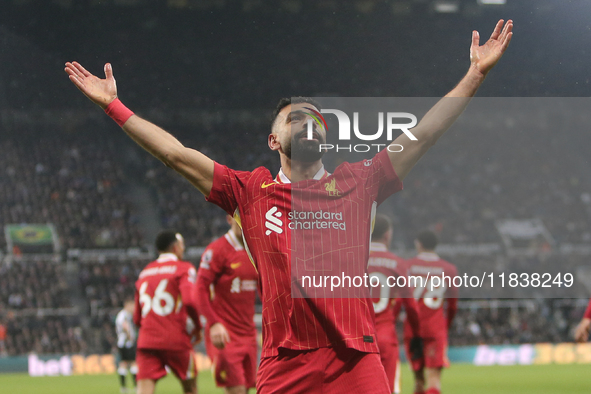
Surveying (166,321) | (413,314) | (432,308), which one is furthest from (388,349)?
(166,321)

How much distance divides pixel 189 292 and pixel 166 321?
0.43 m

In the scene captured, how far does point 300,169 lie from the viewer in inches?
125

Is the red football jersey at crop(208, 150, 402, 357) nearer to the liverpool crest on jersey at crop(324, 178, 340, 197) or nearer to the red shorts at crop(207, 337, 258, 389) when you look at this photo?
the liverpool crest on jersey at crop(324, 178, 340, 197)

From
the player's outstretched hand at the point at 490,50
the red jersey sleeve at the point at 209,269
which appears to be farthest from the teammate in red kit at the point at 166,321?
the player's outstretched hand at the point at 490,50

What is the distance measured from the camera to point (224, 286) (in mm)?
6980

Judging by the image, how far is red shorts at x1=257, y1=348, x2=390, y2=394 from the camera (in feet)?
9.56

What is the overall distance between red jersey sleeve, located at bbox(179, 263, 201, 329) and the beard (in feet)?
13.3

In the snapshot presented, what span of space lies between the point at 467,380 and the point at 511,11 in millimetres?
10207

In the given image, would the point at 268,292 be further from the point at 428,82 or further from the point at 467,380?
the point at 467,380

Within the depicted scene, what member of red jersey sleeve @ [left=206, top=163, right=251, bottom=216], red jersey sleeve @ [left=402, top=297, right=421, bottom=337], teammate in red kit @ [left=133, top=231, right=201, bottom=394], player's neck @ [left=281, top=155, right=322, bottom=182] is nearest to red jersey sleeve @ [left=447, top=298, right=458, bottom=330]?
red jersey sleeve @ [left=402, top=297, right=421, bottom=337]

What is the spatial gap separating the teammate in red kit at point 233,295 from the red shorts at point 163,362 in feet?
1.08

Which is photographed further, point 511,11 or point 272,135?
point 511,11

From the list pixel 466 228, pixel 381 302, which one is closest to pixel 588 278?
pixel 466 228

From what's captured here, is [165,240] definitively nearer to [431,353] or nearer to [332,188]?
[431,353]
